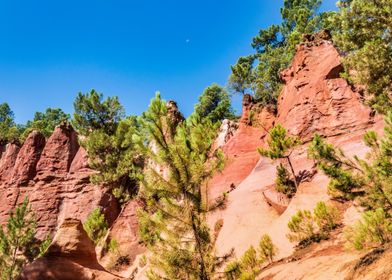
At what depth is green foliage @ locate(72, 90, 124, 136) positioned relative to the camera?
35594 mm

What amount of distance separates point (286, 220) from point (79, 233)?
395 inches

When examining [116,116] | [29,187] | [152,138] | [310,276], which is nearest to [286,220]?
→ [310,276]

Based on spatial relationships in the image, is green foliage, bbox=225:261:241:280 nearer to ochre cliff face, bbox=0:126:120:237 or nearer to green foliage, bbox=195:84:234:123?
ochre cliff face, bbox=0:126:120:237

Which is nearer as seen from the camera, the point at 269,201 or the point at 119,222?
the point at 269,201

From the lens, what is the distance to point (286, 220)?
17250mm

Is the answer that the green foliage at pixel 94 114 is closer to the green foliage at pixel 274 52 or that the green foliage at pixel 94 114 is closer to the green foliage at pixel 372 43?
the green foliage at pixel 274 52

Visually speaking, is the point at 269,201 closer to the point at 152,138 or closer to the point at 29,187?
the point at 152,138

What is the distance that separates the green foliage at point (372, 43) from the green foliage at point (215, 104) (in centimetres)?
2860

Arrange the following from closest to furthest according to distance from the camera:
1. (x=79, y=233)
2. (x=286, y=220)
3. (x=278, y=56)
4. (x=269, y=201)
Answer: (x=79, y=233)
(x=286, y=220)
(x=269, y=201)
(x=278, y=56)

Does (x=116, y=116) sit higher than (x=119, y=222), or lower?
higher

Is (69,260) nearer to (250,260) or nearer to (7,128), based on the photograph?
(250,260)

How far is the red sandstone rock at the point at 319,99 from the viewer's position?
70.9ft

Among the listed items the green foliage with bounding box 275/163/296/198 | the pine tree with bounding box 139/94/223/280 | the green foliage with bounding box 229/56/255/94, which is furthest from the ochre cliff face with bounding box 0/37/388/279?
the green foliage with bounding box 229/56/255/94

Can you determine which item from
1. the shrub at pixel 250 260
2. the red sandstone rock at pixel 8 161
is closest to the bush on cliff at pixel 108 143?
the red sandstone rock at pixel 8 161
